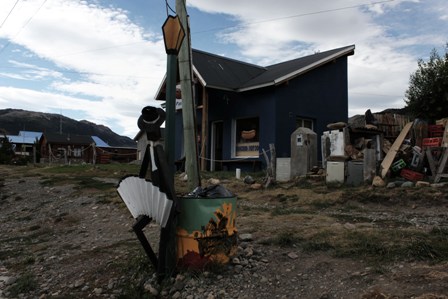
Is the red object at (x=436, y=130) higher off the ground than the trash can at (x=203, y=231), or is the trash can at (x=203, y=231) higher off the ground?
the red object at (x=436, y=130)

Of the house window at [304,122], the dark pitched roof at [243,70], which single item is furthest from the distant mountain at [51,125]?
the house window at [304,122]

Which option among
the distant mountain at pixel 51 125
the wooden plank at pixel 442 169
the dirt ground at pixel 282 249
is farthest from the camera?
the distant mountain at pixel 51 125

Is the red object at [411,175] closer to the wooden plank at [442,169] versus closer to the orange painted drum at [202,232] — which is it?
the wooden plank at [442,169]

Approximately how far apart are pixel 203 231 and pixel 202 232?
0.05ft

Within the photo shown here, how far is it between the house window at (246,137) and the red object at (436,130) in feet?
21.6

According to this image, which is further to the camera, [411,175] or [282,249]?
[411,175]

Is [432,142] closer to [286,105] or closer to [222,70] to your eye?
[286,105]

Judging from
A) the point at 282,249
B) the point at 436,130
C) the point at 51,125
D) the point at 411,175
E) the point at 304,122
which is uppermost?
the point at 51,125

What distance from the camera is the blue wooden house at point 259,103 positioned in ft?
55.6

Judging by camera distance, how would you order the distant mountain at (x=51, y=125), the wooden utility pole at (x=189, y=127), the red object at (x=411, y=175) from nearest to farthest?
the wooden utility pole at (x=189, y=127)
the red object at (x=411, y=175)
the distant mountain at (x=51, y=125)

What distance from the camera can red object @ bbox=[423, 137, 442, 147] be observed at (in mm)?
12286

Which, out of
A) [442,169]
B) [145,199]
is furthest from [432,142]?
[145,199]

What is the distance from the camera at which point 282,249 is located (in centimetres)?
→ 565

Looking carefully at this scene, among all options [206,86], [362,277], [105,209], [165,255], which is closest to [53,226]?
[105,209]
